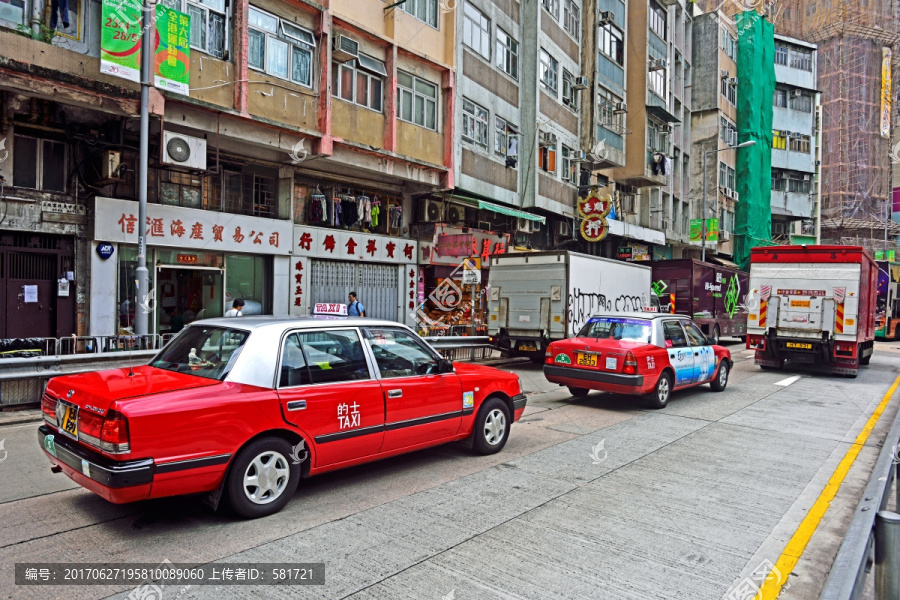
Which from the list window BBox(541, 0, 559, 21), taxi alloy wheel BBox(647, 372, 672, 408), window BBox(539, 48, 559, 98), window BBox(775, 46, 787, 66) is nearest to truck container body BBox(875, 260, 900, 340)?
window BBox(539, 48, 559, 98)

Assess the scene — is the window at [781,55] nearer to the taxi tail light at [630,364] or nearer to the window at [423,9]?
the window at [423,9]

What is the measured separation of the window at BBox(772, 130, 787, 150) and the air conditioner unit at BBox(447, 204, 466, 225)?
4006 centimetres

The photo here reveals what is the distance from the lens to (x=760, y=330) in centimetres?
1524

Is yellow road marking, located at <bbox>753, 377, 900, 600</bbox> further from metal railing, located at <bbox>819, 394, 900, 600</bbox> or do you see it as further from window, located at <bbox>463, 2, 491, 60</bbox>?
window, located at <bbox>463, 2, 491, 60</bbox>

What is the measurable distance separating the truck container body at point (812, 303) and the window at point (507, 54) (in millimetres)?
11261

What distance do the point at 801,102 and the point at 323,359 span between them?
56495mm

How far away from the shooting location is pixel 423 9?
17750 millimetres

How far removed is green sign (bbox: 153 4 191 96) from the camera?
37.0 feet

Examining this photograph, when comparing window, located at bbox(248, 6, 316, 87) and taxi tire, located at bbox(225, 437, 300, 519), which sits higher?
window, located at bbox(248, 6, 316, 87)

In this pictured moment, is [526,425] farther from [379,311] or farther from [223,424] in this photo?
[379,311]

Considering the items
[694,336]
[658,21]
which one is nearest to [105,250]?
[694,336]

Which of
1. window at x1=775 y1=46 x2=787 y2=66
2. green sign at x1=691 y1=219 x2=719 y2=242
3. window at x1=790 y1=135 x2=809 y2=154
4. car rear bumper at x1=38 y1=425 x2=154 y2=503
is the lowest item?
car rear bumper at x1=38 y1=425 x2=154 y2=503

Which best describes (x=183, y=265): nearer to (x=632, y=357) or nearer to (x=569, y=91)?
(x=632, y=357)

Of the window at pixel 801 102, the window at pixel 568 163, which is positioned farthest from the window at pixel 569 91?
the window at pixel 801 102
